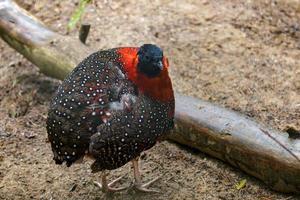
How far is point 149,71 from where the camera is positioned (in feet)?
12.7

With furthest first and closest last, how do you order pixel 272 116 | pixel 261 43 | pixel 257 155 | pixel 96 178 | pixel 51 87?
pixel 261 43
pixel 51 87
pixel 272 116
pixel 96 178
pixel 257 155

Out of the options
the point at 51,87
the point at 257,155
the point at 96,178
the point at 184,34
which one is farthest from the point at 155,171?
the point at 184,34

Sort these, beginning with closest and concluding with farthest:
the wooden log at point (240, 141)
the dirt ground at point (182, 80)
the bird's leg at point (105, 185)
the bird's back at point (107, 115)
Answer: the bird's back at point (107, 115)
the wooden log at point (240, 141)
the bird's leg at point (105, 185)
the dirt ground at point (182, 80)

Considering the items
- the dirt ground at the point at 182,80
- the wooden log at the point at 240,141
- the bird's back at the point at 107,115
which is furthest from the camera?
the dirt ground at the point at 182,80

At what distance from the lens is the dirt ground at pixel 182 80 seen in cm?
452

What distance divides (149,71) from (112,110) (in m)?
0.36

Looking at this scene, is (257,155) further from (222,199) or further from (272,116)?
(272,116)

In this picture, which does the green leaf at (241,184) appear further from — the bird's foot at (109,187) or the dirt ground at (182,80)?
the bird's foot at (109,187)

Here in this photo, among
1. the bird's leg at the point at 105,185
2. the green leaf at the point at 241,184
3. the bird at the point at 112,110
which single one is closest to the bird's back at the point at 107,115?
the bird at the point at 112,110

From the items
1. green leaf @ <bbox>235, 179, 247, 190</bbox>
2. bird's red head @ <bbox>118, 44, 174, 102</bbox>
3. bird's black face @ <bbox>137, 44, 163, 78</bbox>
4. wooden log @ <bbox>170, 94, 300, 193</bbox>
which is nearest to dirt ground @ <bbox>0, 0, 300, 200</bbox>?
green leaf @ <bbox>235, 179, 247, 190</bbox>

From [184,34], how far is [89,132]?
8.44 feet

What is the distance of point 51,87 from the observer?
5492 millimetres

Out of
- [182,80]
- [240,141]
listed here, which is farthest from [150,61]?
[182,80]

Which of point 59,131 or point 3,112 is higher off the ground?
point 59,131
